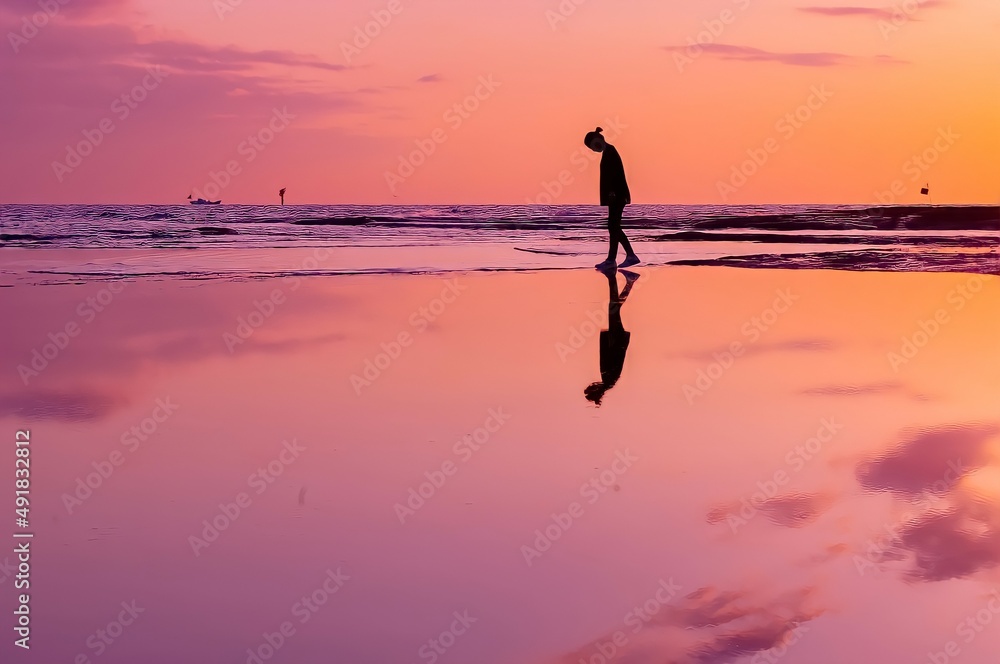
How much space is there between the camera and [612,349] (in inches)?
374

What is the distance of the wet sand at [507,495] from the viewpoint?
3.70 m

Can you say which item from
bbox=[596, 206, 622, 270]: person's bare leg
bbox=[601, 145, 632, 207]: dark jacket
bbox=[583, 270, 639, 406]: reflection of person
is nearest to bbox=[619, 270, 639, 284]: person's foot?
bbox=[596, 206, 622, 270]: person's bare leg

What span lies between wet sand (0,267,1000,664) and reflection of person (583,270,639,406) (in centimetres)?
12

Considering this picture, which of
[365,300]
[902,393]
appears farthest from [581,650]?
[365,300]

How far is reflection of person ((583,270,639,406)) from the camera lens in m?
7.73

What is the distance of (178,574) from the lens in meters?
4.10

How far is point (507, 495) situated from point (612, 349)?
4.46 meters

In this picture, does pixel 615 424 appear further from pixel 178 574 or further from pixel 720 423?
pixel 178 574

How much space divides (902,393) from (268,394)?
450 centimetres

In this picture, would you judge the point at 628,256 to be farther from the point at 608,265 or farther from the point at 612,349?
the point at 612,349

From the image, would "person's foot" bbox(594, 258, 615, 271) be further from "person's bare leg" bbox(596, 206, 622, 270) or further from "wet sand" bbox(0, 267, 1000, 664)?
"wet sand" bbox(0, 267, 1000, 664)

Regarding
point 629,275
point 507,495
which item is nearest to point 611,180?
point 629,275

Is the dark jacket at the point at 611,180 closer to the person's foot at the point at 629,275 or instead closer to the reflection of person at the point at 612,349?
the person's foot at the point at 629,275

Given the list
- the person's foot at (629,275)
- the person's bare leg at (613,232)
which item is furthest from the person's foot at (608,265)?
the person's foot at (629,275)
